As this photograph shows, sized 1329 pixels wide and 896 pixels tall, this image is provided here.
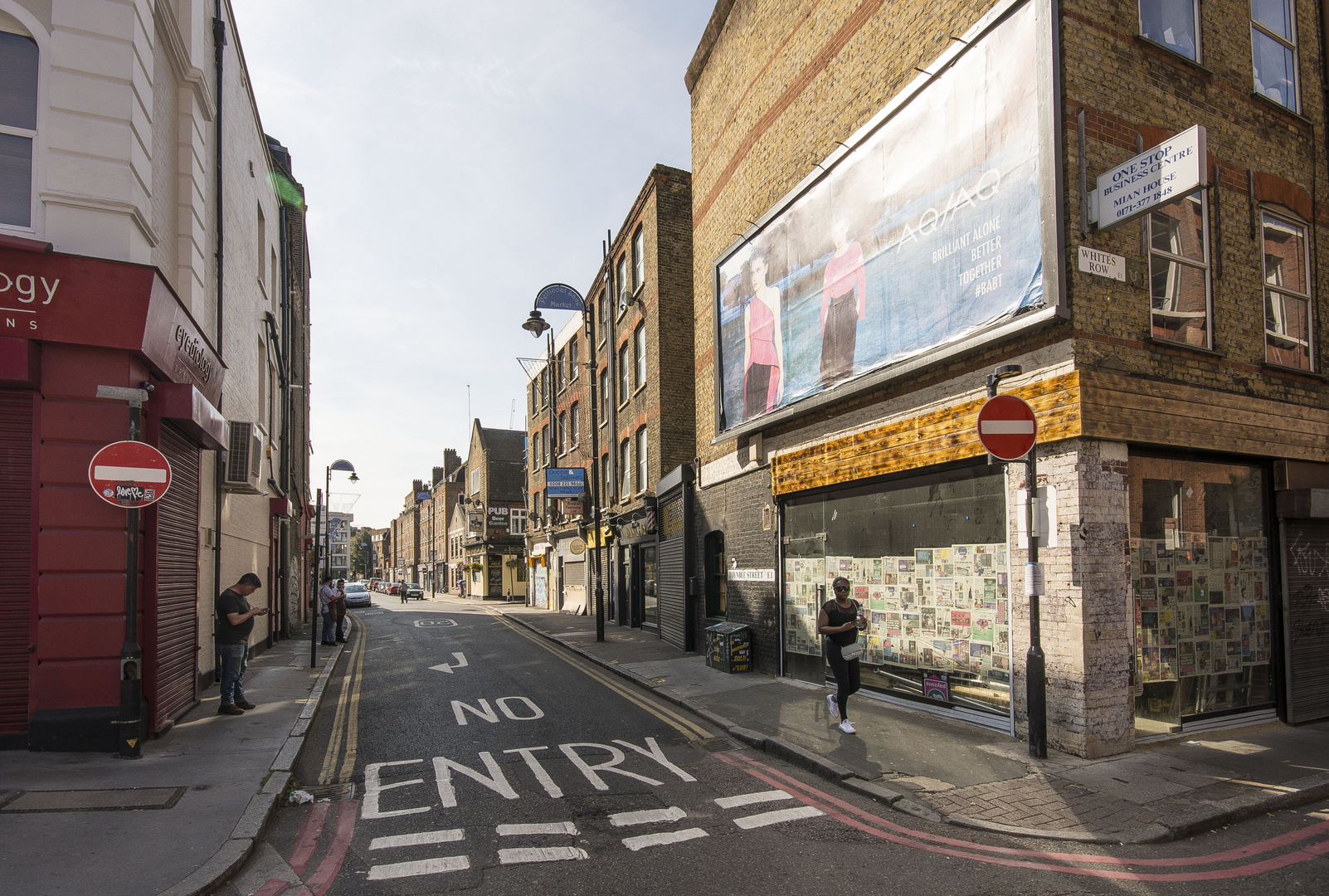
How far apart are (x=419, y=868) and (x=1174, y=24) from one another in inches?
461

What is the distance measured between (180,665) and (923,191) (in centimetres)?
1130

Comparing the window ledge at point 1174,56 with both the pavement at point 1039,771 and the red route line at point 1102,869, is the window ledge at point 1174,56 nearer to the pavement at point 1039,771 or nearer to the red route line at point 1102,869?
the pavement at point 1039,771

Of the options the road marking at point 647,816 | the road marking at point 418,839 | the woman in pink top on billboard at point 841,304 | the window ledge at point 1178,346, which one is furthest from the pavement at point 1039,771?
the woman in pink top on billboard at point 841,304

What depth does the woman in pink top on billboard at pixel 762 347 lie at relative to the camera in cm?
1347

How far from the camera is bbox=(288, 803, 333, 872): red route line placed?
5414 mm

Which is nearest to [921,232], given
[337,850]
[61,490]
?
→ [337,850]

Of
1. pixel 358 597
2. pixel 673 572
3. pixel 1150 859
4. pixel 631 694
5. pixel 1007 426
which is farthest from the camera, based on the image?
pixel 358 597

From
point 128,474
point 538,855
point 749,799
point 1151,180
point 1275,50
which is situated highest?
point 1275,50

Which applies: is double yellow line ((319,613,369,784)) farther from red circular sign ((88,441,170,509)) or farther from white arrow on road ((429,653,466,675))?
red circular sign ((88,441,170,509))

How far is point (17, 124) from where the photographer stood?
8.07 m

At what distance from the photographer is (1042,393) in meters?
8.01

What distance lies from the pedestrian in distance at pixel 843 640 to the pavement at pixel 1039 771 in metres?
0.50

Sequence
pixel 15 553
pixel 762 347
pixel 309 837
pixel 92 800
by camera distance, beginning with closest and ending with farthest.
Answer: pixel 309 837
pixel 92 800
pixel 15 553
pixel 762 347

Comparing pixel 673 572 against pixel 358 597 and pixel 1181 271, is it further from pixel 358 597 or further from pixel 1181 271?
pixel 358 597
